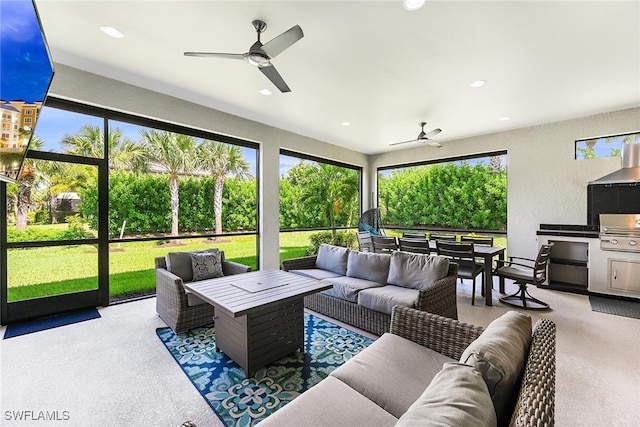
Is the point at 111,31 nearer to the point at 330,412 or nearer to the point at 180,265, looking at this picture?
the point at 180,265

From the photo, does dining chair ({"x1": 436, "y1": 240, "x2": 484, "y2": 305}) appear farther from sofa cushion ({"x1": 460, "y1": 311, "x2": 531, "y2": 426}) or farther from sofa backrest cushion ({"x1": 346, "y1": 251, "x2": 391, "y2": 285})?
sofa cushion ({"x1": 460, "y1": 311, "x2": 531, "y2": 426})

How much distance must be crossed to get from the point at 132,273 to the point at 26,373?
1.97m

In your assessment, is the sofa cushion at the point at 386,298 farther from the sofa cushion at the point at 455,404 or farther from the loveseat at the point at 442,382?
the sofa cushion at the point at 455,404

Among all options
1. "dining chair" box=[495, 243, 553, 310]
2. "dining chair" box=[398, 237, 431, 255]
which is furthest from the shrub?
"dining chair" box=[495, 243, 553, 310]

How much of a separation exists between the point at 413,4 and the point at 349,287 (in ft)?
8.91

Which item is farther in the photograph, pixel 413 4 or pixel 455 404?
pixel 413 4

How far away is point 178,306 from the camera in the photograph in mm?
2869

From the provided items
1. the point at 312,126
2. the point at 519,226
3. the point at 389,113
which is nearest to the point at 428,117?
the point at 389,113

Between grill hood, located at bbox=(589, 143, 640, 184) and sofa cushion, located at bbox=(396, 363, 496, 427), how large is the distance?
5299 millimetres

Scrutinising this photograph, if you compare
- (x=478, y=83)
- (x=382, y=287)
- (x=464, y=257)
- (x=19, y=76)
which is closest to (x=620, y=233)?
(x=464, y=257)

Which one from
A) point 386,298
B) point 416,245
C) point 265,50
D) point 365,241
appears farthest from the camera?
point 365,241

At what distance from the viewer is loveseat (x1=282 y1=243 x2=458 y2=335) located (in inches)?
109

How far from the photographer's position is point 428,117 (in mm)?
4785

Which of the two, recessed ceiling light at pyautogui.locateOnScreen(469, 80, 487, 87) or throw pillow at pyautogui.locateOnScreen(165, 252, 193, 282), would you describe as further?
recessed ceiling light at pyautogui.locateOnScreen(469, 80, 487, 87)
